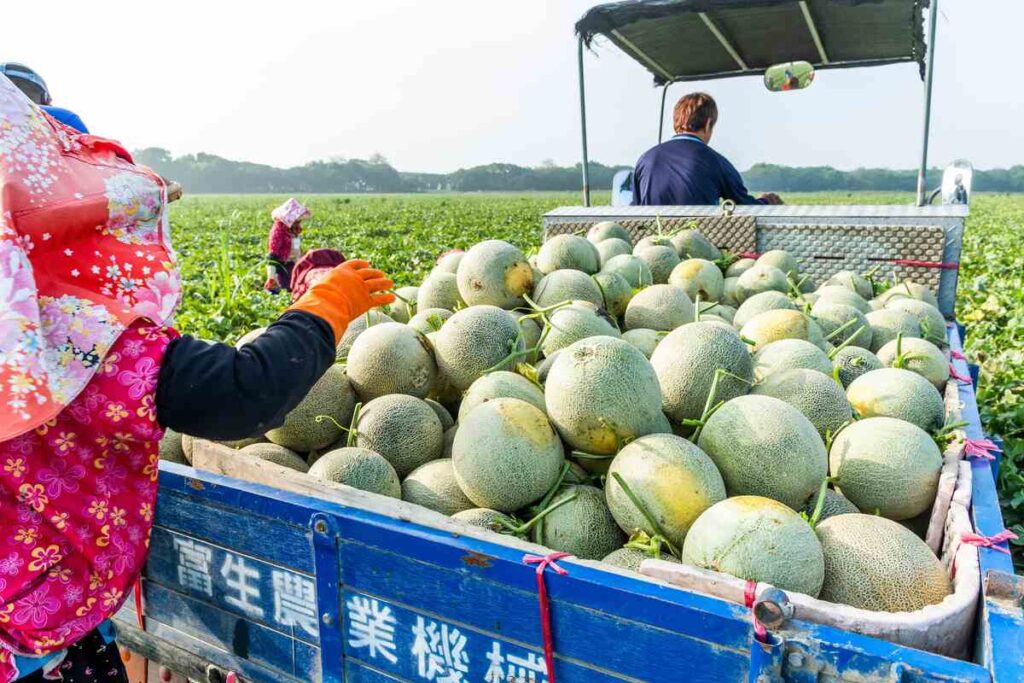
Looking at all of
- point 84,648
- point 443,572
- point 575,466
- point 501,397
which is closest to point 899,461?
point 575,466

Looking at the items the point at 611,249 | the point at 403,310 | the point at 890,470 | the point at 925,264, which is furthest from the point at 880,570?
the point at 925,264

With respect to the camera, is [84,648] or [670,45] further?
[670,45]

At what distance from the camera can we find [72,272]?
1.45 meters

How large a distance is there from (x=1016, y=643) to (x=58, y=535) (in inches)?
67.7

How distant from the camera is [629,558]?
1669 mm

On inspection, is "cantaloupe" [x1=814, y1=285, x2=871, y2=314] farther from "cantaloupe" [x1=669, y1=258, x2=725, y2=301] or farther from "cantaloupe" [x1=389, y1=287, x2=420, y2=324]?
"cantaloupe" [x1=389, y1=287, x2=420, y2=324]

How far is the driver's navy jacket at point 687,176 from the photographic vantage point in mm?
5145

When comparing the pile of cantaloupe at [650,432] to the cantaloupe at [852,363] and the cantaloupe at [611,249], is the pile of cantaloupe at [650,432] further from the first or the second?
the cantaloupe at [611,249]

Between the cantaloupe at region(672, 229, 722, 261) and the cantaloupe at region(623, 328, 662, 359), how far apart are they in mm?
1313

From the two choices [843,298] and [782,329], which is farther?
[843,298]

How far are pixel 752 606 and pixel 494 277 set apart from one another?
1.96 meters

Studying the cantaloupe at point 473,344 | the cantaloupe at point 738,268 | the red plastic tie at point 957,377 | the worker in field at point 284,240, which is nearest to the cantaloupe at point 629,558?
the cantaloupe at point 473,344

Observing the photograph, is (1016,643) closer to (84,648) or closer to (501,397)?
(501,397)

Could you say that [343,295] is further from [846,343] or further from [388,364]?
[846,343]
